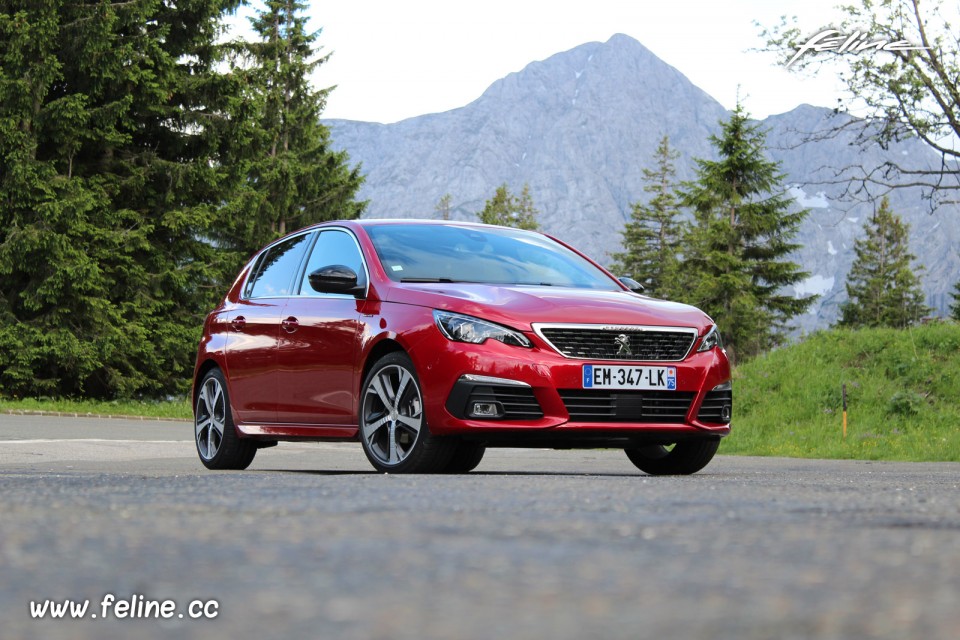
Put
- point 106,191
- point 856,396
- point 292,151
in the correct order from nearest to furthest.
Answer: point 856,396
point 106,191
point 292,151

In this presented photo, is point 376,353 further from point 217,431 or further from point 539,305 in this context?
point 217,431

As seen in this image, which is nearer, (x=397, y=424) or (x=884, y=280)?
(x=397, y=424)

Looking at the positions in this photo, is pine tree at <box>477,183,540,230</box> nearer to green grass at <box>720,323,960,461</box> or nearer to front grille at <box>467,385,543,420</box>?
green grass at <box>720,323,960,461</box>

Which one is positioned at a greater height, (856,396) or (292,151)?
(292,151)

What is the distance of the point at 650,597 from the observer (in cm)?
210

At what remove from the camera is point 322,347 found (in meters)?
8.52

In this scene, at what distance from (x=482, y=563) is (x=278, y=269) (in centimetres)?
745

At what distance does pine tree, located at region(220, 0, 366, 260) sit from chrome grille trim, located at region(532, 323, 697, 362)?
106ft

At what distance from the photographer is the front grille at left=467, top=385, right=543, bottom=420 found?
7.46 meters

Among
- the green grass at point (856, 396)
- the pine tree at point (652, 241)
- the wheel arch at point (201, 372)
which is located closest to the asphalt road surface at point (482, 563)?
the wheel arch at point (201, 372)

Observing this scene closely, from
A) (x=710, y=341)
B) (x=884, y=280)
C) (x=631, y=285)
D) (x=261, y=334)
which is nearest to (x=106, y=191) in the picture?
(x=261, y=334)

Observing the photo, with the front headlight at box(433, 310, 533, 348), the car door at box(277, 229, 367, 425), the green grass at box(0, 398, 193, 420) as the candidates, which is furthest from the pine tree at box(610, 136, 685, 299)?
the front headlight at box(433, 310, 533, 348)

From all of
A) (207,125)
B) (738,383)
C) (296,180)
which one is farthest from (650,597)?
(296,180)

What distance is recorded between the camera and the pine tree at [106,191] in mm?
27328
